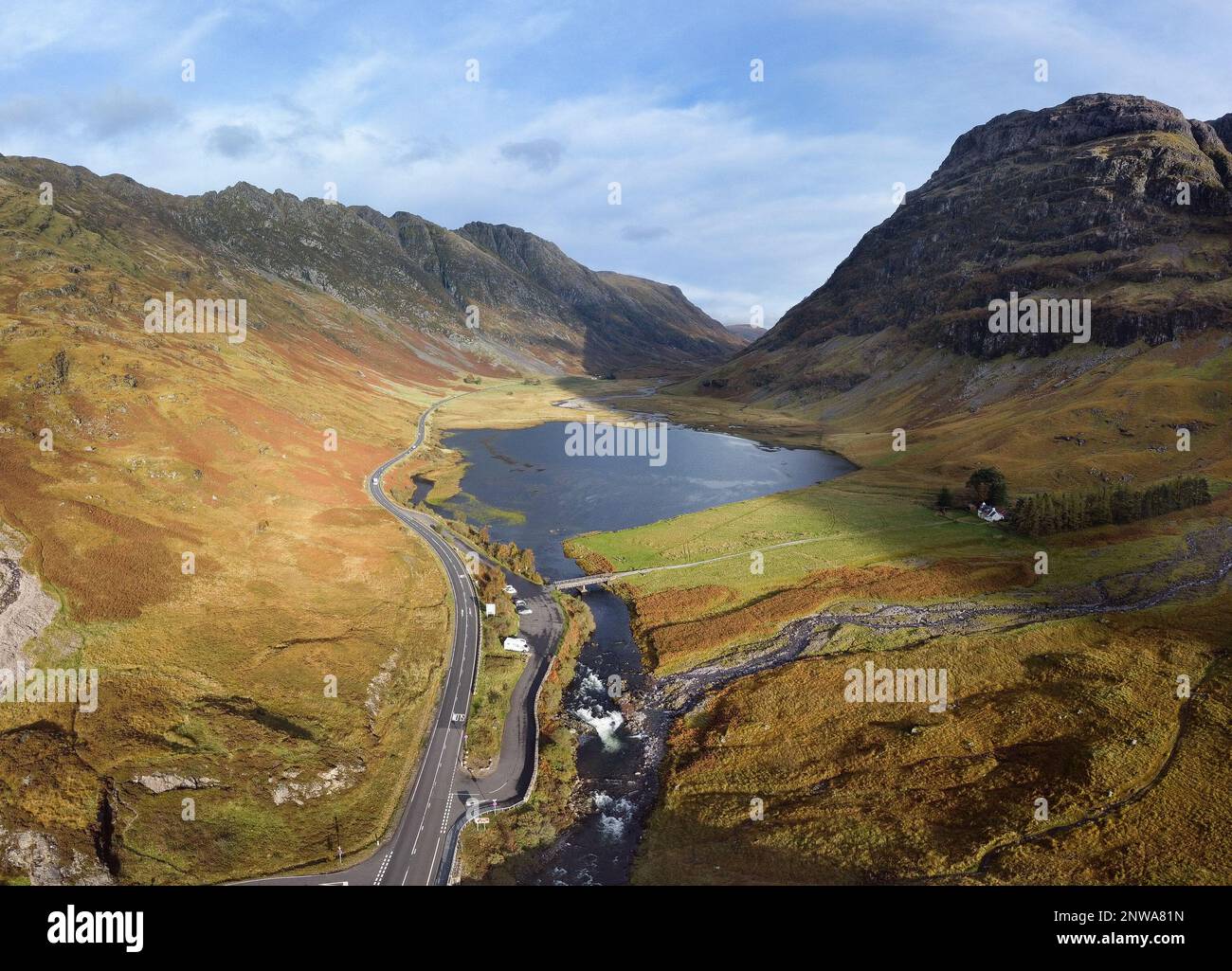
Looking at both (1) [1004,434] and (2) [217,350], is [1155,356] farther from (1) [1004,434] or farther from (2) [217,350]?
(2) [217,350]

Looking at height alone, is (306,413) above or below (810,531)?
above

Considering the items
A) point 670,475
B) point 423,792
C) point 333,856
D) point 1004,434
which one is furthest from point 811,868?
point 1004,434

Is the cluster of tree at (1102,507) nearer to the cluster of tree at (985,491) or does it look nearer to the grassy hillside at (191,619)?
the cluster of tree at (985,491)

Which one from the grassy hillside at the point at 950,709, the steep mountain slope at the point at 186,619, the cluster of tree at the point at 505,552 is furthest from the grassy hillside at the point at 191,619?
the grassy hillside at the point at 950,709

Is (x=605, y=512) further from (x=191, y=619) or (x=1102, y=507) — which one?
(x=1102, y=507)

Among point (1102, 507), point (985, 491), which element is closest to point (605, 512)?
point (985, 491)

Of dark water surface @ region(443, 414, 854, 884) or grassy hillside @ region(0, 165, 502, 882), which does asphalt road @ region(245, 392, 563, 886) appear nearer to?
grassy hillside @ region(0, 165, 502, 882)
